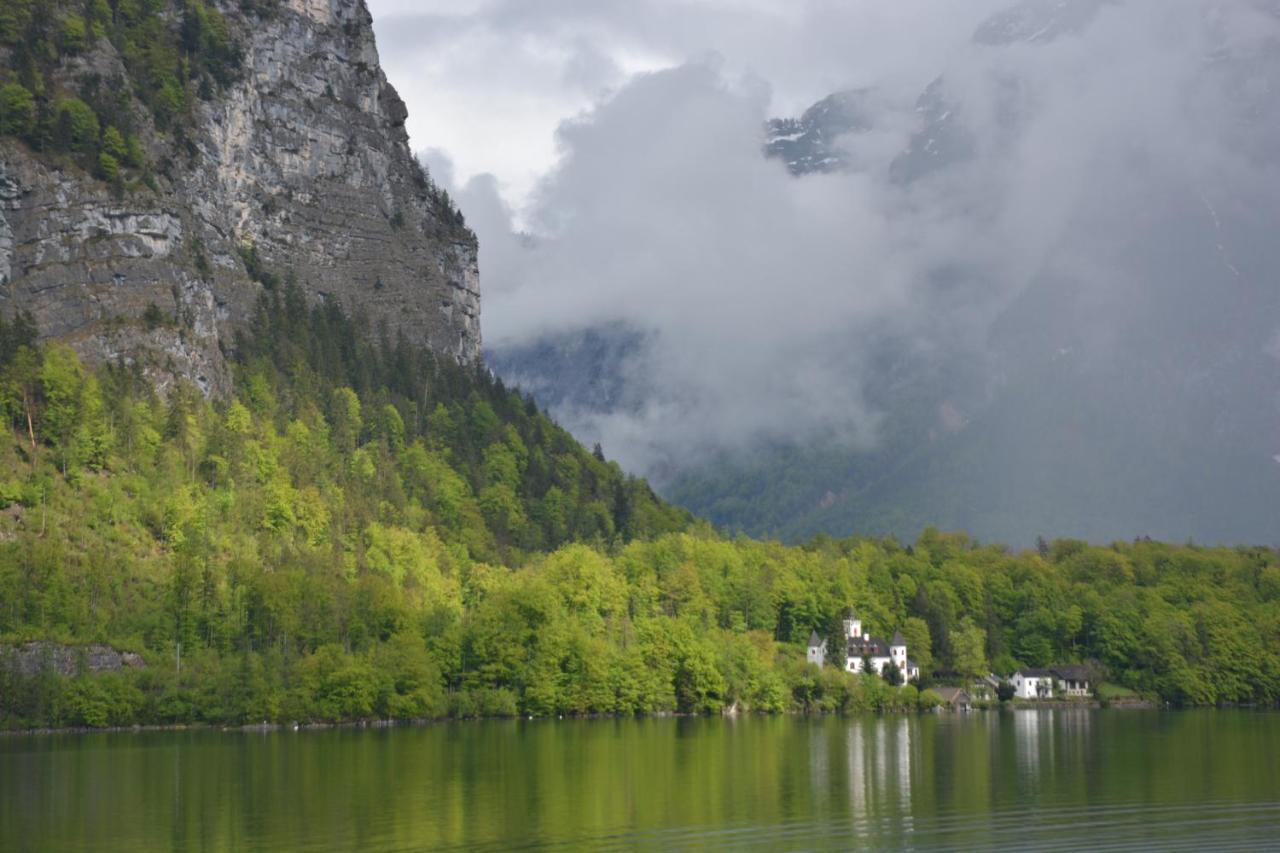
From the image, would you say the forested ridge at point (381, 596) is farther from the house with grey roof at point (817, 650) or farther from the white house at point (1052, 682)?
the white house at point (1052, 682)

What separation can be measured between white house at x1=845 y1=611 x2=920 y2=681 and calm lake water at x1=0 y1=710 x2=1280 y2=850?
63.1 m

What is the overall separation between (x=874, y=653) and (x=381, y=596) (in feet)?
213

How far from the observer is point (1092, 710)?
16325 centimetres

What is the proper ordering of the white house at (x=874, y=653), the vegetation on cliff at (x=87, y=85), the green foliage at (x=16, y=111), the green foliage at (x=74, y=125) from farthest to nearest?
1. the green foliage at (x=74, y=125)
2. the vegetation on cliff at (x=87, y=85)
3. the white house at (x=874, y=653)
4. the green foliage at (x=16, y=111)

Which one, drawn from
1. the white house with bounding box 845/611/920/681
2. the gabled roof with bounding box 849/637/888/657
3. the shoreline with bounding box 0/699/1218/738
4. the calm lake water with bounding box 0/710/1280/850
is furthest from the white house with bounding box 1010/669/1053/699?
the calm lake water with bounding box 0/710/1280/850

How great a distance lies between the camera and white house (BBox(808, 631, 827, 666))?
17225cm

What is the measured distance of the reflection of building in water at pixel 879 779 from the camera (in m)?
59.2

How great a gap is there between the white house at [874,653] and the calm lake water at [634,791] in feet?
207

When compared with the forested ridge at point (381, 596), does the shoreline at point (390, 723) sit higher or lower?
lower

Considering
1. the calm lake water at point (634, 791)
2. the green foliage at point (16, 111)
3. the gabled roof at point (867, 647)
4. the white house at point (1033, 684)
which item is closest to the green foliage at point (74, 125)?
the green foliage at point (16, 111)

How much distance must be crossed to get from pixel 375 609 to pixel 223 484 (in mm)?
29932

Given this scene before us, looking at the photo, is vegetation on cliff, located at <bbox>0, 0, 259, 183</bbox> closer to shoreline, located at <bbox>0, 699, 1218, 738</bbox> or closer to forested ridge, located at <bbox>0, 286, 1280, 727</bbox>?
forested ridge, located at <bbox>0, 286, 1280, 727</bbox>

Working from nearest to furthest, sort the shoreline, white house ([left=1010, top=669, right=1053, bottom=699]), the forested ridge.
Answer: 1. the shoreline
2. the forested ridge
3. white house ([left=1010, top=669, right=1053, bottom=699])

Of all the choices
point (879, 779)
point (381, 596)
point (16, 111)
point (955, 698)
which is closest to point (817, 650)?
point (955, 698)
